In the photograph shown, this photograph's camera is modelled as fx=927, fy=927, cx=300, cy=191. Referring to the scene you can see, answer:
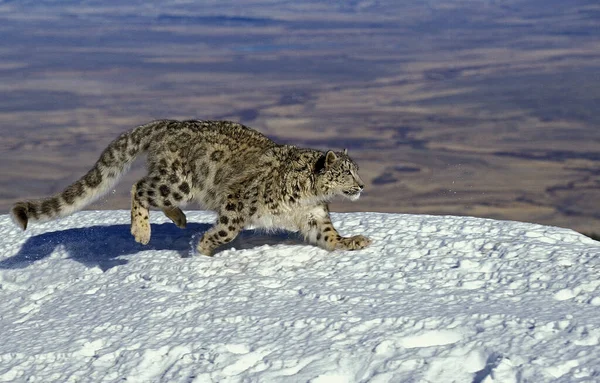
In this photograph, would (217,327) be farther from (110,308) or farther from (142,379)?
(110,308)

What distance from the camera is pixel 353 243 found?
1100 cm

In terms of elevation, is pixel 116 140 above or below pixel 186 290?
above

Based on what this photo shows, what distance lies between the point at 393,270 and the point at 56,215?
169 inches

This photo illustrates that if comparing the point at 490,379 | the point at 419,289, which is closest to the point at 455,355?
the point at 490,379

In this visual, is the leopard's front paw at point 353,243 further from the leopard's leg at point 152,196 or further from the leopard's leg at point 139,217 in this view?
the leopard's leg at point 139,217

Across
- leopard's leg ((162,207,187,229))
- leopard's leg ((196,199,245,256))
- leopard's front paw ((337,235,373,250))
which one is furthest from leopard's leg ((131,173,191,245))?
leopard's front paw ((337,235,373,250))

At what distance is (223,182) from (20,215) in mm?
2556

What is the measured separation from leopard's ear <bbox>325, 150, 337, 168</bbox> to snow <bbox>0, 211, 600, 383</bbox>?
1147 millimetres

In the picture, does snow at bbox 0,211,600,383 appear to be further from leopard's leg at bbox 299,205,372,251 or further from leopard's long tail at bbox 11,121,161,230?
Result: leopard's long tail at bbox 11,121,161,230

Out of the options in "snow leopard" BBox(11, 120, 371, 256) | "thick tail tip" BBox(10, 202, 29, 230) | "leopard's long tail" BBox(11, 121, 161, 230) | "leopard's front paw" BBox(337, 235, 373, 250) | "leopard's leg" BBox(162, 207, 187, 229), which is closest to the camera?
"snow leopard" BBox(11, 120, 371, 256)

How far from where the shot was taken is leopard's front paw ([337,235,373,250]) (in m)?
11.0

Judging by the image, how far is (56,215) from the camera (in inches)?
453

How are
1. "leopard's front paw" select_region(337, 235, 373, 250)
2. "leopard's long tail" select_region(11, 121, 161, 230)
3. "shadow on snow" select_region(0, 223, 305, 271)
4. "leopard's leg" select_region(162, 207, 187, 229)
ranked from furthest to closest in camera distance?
"leopard's leg" select_region(162, 207, 187, 229) < "shadow on snow" select_region(0, 223, 305, 271) < "leopard's long tail" select_region(11, 121, 161, 230) < "leopard's front paw" select_region(337, 235, 373, 250)

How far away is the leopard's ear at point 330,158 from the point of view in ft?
33.6
